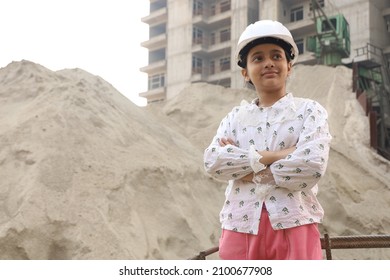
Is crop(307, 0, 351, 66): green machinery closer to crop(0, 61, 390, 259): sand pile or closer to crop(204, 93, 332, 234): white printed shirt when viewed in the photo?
crop(0, 61, 390, 259): sand pile

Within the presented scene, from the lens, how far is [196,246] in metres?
6.72

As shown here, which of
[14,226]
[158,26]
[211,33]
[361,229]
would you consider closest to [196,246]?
[14,226]

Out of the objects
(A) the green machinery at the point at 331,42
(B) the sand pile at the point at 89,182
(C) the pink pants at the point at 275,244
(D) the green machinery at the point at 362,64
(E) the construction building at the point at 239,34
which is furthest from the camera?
(E) the construction building at the point at 239,34

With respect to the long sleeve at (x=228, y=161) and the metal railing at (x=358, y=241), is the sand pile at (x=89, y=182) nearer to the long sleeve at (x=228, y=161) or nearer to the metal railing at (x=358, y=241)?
the metal railing at (x=358, y=241)

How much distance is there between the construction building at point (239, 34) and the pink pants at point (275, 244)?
14.4 meters

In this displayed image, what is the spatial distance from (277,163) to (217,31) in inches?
1236

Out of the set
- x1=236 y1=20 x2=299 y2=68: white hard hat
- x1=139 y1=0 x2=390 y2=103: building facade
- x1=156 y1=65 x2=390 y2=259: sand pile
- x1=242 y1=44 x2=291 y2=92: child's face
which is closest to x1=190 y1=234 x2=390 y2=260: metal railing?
x1=242 y1=44 x2=291 y2=92: child's face

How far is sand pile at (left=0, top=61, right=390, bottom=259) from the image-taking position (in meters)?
5.53

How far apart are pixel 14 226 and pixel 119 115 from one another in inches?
142

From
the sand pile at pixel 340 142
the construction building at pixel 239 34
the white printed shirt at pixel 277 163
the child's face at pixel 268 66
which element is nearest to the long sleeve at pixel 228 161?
the white printed shirt at pixel 277 163

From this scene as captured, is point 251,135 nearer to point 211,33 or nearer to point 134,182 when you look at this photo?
point 134,182

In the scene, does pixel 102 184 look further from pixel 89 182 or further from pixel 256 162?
pixel 256 162

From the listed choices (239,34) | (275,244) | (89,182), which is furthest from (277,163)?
Answer: (239,34)

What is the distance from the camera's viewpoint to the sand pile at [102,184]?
18.1 feet
